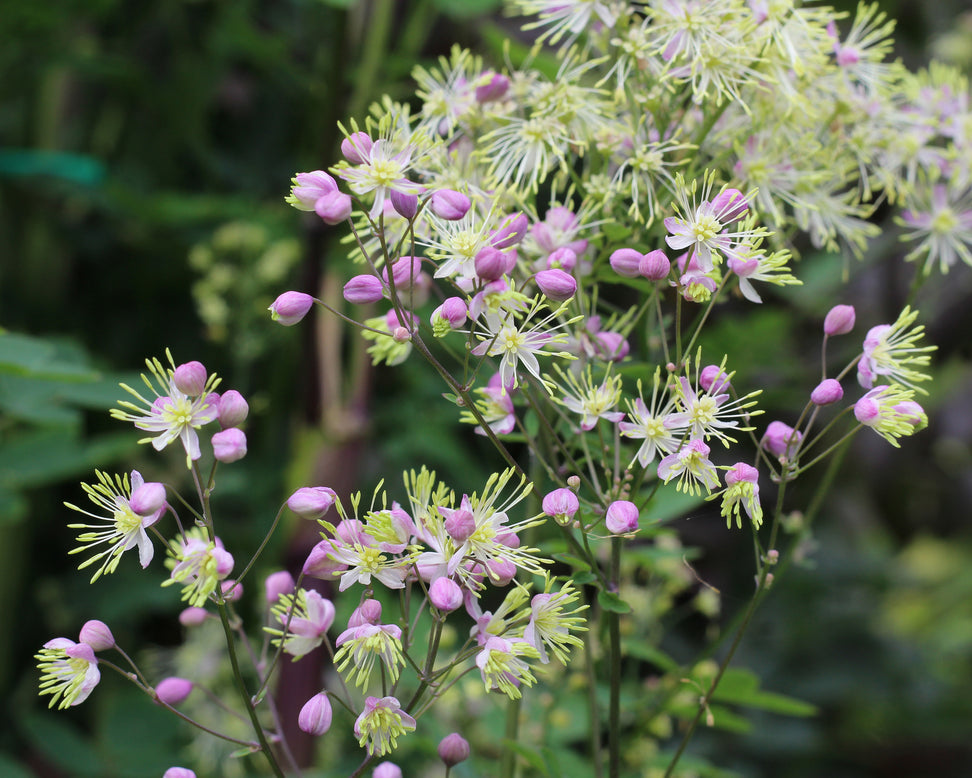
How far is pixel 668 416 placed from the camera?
0.42m

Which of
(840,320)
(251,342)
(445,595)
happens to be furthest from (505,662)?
(251,342)

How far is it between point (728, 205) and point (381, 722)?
30 centimetres

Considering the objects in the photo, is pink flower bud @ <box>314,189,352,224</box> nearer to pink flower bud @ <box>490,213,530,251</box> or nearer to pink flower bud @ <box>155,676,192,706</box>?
pink flower bud @ <box>490,213,530,251</box>

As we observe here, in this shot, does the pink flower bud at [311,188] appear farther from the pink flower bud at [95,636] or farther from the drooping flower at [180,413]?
the pink flower bud at [95,636]

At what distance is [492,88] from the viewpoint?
1.72 feet

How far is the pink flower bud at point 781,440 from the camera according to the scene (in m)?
0.46

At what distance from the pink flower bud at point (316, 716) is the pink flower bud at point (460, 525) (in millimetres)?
113

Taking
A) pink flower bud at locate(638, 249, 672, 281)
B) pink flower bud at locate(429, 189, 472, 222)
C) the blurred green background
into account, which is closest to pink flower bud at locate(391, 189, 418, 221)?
pink flower bud at locate(429, 189, 472, 222)

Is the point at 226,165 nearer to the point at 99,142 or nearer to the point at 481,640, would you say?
the point at 99,142

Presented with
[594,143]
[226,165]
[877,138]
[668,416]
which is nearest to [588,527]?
[668,416]

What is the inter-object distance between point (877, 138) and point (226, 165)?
1.07 m

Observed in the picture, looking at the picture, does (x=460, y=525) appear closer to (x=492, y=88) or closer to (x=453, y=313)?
(x=453, y=313)

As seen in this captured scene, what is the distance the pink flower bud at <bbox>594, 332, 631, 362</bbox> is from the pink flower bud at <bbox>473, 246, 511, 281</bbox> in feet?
0.35

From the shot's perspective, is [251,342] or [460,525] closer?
[460,525]
